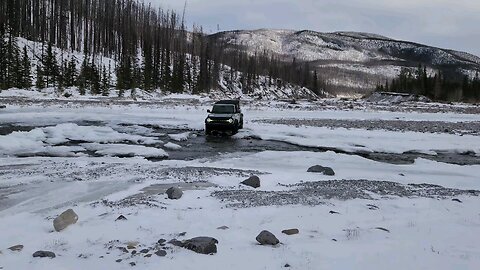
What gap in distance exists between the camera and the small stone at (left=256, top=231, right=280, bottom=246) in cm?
713

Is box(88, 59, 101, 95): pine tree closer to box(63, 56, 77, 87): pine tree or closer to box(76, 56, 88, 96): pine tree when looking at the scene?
box(76, 56, 88, 96): pine tree

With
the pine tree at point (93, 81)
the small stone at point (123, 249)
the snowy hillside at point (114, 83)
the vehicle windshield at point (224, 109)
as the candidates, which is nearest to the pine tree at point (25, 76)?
the snowy hillside at point (114, 83)

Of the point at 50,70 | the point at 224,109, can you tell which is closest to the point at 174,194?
the point at 224,109

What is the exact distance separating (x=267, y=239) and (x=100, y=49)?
3482 inches

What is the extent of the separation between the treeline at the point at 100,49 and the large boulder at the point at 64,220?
54.5m

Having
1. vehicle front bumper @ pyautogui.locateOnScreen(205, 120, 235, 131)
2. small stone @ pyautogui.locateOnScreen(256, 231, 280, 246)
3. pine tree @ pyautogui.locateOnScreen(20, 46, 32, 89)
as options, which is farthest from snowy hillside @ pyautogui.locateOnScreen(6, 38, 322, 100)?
small stone @ pyautogui.locateOnScreen(256, 231, 280, 246)

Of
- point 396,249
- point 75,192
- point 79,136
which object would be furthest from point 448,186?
point 79,136

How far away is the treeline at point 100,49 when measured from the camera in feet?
205

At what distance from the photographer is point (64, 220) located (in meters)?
7.73

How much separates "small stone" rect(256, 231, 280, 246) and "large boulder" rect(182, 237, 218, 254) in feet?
2.52

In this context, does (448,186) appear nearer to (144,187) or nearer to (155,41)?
(144,187)

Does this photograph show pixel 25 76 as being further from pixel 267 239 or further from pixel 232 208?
pixel 267 239

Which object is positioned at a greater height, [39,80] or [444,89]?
[444,89]

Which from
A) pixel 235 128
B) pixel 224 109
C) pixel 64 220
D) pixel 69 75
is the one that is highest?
pixel 69 75
